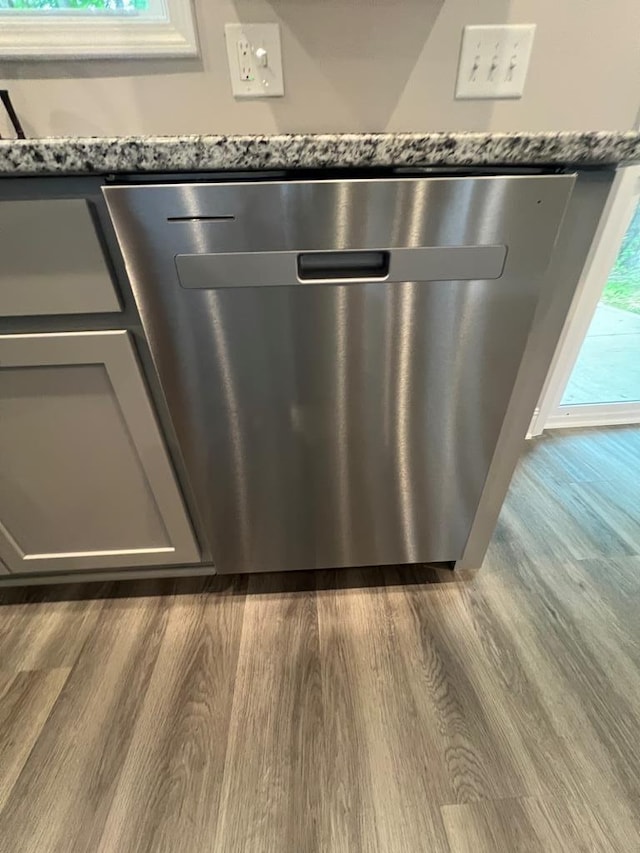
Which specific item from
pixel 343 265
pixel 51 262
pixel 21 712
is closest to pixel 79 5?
pixel 51 262

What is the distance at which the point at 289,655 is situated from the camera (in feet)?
2.95

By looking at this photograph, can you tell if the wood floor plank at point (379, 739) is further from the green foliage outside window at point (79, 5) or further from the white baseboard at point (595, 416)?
the green foliage outside window at point (79, 5)

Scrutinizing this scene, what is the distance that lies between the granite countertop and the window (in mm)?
637

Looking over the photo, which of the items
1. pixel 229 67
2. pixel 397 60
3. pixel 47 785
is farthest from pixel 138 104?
pixel 47 785

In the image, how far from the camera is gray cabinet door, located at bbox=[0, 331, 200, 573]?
2.10 ft

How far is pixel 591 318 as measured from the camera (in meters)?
1.35

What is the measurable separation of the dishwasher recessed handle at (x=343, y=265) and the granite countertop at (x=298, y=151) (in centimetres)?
Answer: 11

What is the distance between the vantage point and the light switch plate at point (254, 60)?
87cm

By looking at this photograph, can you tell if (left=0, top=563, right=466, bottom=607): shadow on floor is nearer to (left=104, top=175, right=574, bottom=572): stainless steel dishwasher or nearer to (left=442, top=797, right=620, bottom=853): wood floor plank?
(left=104, top=175, right=574, bottom=572): stainless steel dishwasher

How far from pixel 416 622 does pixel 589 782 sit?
40cm

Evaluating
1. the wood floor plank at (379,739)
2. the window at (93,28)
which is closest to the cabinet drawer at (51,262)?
the window at (93,28)

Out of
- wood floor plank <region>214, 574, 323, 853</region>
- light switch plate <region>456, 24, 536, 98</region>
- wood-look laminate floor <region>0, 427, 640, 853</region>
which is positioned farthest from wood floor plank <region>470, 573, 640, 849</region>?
light switch plate <region>456, 24, 536, 98</region>

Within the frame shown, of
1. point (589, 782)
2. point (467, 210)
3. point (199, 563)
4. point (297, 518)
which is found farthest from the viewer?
point (199, 563)

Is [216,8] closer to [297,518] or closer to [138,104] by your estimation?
[138,104]
